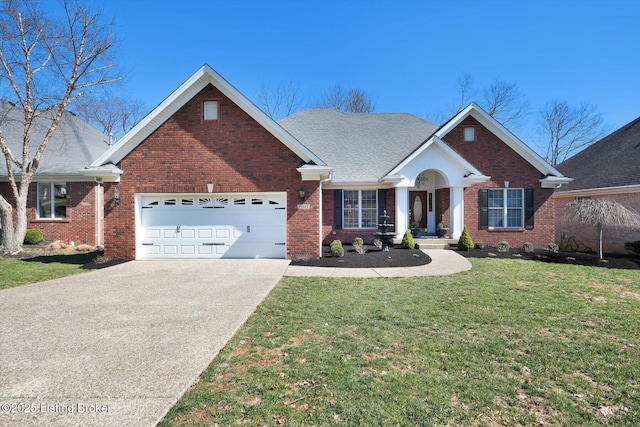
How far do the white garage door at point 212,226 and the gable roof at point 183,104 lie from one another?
6.04ft

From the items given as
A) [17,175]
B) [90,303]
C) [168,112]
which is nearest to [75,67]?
[17,175]

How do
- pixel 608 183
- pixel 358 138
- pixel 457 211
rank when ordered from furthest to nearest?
pixel 358 138
pixel 608 183
pixel 457 211

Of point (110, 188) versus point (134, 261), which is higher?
point (110, 188)

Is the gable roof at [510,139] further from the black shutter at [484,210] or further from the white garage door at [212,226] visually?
the white garage door at [212,226]

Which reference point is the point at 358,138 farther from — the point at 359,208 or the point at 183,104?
the point at 183,104

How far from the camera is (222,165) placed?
11.3 metres

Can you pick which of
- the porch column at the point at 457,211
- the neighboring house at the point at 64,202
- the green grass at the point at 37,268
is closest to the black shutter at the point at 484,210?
the porch column at the point at 457,211

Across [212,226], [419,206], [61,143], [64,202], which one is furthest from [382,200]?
[61,143]

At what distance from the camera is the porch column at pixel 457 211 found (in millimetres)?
14602

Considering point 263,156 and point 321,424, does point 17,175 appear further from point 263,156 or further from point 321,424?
Answer: point 321,424

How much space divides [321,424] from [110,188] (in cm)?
1154

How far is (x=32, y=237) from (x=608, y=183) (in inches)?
1071

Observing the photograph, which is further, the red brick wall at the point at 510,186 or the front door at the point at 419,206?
the front door at the point at 419,206

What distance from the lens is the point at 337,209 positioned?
15.3 m
